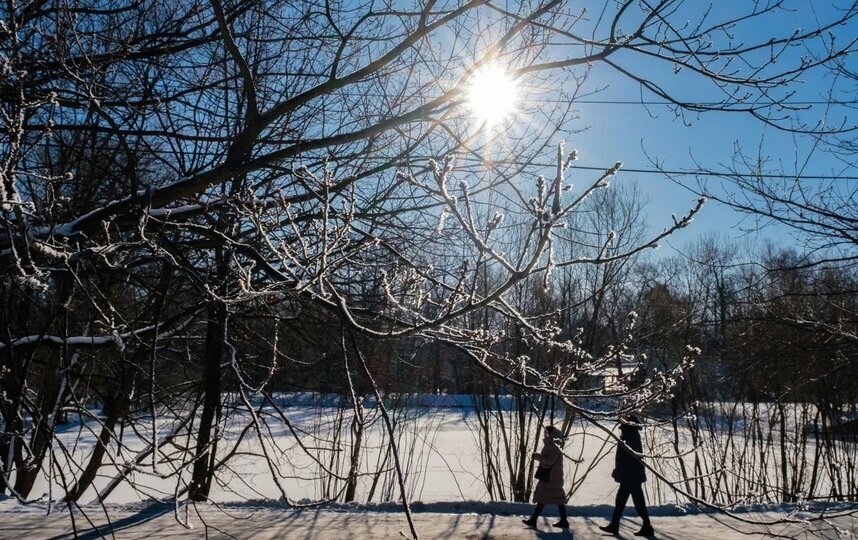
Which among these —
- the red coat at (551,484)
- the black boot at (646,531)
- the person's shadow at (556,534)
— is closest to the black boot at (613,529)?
the black boot at (646,531)

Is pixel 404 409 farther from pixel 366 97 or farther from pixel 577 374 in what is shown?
pixel 577 374

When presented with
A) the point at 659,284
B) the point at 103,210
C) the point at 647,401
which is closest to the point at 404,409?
the point at 659,284

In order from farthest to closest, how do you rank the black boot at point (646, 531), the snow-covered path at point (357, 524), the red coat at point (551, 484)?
the red coat at point (551, 484), the black boot at point (646, 531), the snow-covered path at point (357, 524)

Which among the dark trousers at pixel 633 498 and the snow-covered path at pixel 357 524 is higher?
the dark trousers at pixel 633 498

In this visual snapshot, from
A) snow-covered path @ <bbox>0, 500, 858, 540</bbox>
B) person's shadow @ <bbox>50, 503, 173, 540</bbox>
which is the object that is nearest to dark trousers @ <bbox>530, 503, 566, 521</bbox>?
snow-covered path @ <bbox>0, 500, 858, 540</bbox>

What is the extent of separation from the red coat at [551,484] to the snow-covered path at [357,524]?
0.34 metres

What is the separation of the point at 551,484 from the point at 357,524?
2265mm

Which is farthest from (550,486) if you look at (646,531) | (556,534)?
(646,531)

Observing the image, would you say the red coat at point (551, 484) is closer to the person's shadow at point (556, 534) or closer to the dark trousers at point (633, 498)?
the person's shadow at point (556, 534)

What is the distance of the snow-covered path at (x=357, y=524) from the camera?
23.8ft

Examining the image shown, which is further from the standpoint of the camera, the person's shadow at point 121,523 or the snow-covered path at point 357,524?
the snow-covered path at point 357,524

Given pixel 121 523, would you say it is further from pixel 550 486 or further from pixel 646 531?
pixel 646 531

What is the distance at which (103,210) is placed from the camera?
414 cm

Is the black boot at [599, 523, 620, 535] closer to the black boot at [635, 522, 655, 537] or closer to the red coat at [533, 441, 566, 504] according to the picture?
the black boot at [635, 522, 655, 537]
